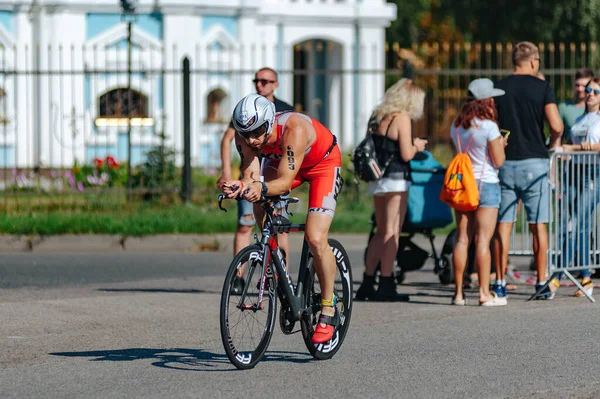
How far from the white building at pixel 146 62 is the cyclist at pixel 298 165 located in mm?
14731

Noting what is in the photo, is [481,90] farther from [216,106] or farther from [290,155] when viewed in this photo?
[216,106]

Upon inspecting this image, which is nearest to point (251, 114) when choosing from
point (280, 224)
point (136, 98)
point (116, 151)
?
point (280, 224)

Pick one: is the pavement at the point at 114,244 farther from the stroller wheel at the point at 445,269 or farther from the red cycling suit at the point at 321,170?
the red cycling suit at the point at 321,170

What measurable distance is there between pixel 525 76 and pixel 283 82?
16400 millimetres

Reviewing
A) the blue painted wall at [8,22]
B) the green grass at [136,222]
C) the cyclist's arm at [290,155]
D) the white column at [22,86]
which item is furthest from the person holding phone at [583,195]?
the blue painted wall at [8,22]

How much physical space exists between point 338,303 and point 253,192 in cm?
124

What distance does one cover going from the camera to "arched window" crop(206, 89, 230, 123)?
2517 centimetres

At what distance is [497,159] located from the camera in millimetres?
9930

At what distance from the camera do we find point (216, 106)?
2545 cm

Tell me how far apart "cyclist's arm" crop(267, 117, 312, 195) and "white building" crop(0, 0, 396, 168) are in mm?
15046

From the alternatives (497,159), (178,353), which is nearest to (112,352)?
(178,353)

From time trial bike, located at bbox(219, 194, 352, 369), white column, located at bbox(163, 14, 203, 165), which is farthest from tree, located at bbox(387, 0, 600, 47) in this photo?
time trial bike, located at bbox(219, 194, 352, 369)

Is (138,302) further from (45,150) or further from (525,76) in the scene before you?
(45,150)

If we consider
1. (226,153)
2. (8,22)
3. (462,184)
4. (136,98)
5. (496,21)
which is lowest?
(462,184)
